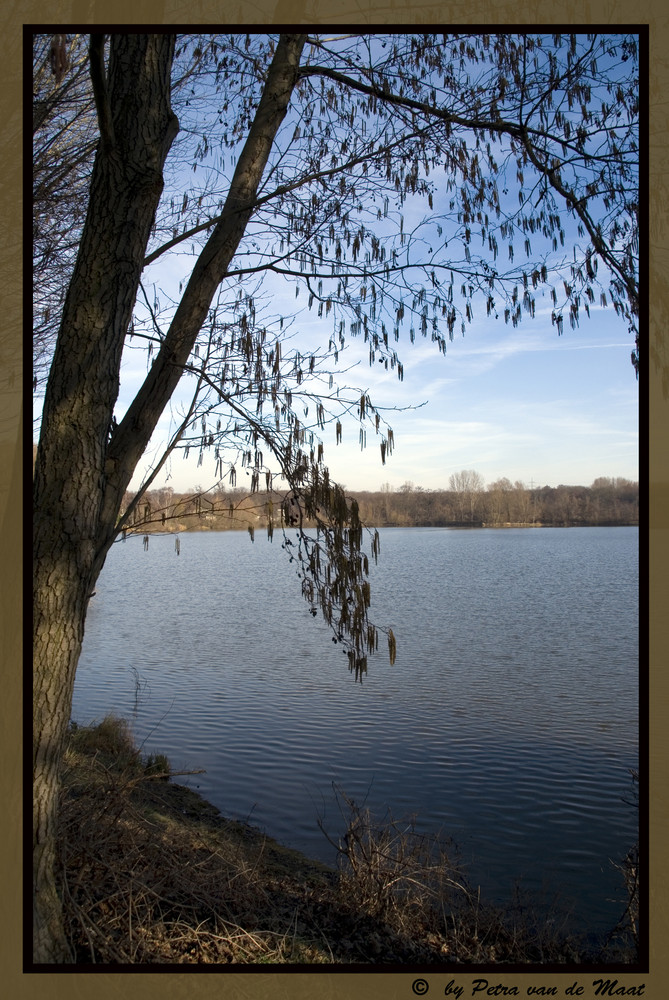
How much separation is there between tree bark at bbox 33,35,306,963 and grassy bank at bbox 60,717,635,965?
1.29 ft

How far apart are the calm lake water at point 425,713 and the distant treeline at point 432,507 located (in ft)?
7.79

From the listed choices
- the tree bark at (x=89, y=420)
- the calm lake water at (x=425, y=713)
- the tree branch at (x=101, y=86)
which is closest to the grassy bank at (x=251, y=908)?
the tree bark at (x=89, y=420)

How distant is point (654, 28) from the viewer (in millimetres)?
2627

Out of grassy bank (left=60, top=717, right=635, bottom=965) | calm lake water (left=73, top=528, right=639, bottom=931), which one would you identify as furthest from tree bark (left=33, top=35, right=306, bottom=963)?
calm lake water (left=73, top=528, right=639, bottom=931)

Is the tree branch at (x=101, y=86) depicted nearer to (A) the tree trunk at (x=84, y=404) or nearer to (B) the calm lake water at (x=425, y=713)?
(A) the tree trunk at (x=84, y=404)

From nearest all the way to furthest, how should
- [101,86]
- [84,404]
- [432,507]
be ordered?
[101,86]
[84,404]
[432,507]

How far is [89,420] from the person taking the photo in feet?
8.95

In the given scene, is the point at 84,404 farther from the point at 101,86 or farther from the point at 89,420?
the point at 101,86

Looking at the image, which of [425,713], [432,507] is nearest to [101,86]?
[425,713]

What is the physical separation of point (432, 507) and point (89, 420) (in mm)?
13180

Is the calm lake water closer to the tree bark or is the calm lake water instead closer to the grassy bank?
the grassy bank

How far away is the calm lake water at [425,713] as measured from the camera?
21.9 feet

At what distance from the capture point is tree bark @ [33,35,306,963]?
2623 millimetres
